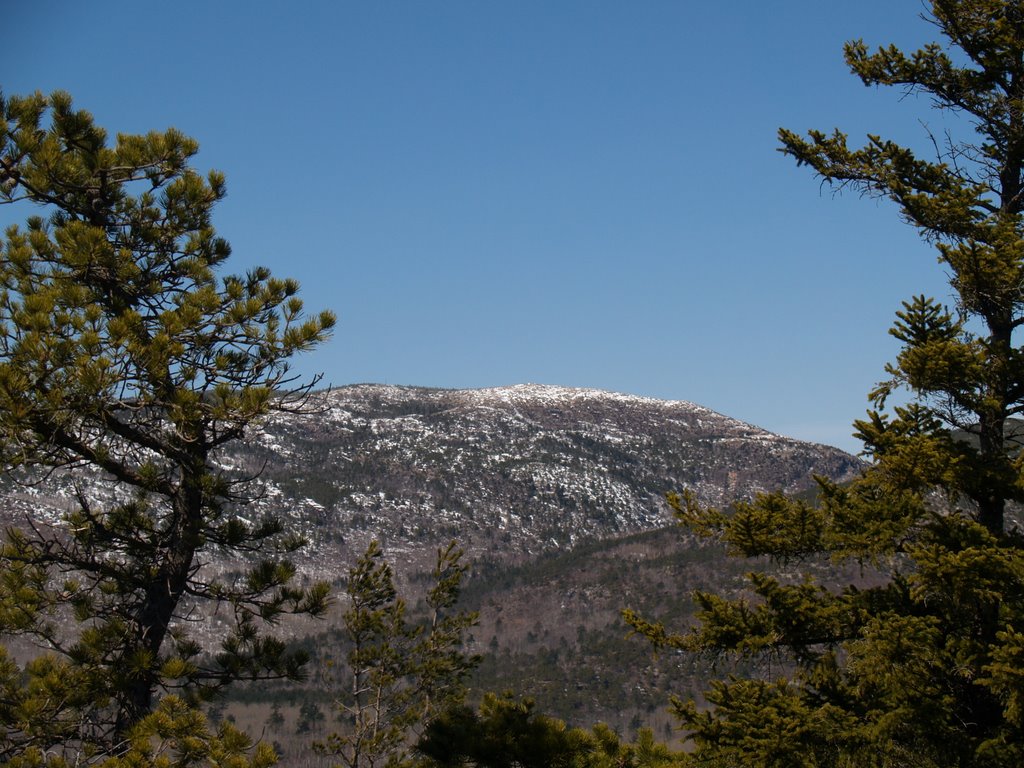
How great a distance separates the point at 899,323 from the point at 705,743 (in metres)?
7.02

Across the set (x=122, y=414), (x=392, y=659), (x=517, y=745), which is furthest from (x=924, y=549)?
(x=392, y=659)

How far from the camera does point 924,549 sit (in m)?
11.4

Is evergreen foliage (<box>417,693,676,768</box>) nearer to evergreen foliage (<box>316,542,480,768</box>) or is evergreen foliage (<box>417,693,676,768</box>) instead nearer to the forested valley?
the forested valley

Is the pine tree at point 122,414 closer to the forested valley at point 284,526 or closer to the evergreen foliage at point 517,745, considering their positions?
the forested valley at point 284,526

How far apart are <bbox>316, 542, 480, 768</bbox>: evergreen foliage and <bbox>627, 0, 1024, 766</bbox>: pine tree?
47.4 feet

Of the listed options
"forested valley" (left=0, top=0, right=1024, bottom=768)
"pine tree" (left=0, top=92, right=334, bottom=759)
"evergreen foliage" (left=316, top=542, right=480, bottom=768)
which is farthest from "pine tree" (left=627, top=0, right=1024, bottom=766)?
"evergreen foliage" (left=316, top=542, right=480, bottom=768)

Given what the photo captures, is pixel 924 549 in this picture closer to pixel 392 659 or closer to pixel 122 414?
pixel 122 414

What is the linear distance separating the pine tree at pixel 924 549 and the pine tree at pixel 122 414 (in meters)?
6.70

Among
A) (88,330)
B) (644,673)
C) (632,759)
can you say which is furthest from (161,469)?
(644,673)

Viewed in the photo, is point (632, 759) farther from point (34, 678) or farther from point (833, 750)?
point (34, 678)

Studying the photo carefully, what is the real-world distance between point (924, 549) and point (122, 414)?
11037 mm

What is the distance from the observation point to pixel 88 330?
10289 millimetres

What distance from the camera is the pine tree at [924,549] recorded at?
1154 centimetres

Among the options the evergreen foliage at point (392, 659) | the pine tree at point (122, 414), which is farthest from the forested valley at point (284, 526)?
the evergreen foliage at point (392, 659)
